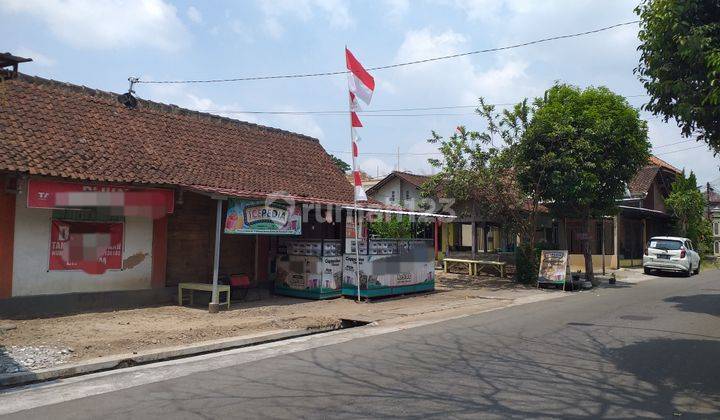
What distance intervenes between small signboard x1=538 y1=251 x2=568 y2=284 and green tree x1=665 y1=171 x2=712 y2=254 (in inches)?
747

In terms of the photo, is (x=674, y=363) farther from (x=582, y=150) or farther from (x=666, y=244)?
(x=666, y=244)

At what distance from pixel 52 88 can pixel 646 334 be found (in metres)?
14.3

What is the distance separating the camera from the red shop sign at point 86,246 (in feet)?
38.1

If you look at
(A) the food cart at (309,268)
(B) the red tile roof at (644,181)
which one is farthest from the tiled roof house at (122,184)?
(B) the red tile roof at (644,181)

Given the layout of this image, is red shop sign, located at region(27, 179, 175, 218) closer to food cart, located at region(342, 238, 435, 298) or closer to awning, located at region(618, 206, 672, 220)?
food cart, located at region(342, 238, 435, 298)

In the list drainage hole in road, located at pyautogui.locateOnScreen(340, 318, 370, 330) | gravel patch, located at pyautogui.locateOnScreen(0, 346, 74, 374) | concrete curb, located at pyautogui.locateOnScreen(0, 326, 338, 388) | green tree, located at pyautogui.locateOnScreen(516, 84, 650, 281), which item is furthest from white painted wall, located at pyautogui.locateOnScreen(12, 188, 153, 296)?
green tree, located at pyautogui.locateOnScreen(516, 84, 650, 281)

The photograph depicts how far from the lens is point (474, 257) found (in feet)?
81.1

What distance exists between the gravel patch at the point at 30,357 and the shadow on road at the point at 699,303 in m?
13.1

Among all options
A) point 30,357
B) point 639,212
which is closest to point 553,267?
point 639,212

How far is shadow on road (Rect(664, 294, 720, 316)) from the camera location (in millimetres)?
12939

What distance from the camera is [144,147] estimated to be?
1370cm

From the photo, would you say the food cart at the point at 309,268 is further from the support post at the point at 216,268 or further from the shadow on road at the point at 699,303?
the shadow on road at the point at 699,303

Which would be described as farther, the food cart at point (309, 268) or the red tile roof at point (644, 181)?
the red tile roof at point (644, 181)

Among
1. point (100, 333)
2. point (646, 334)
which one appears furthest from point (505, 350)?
point (100, 333)
